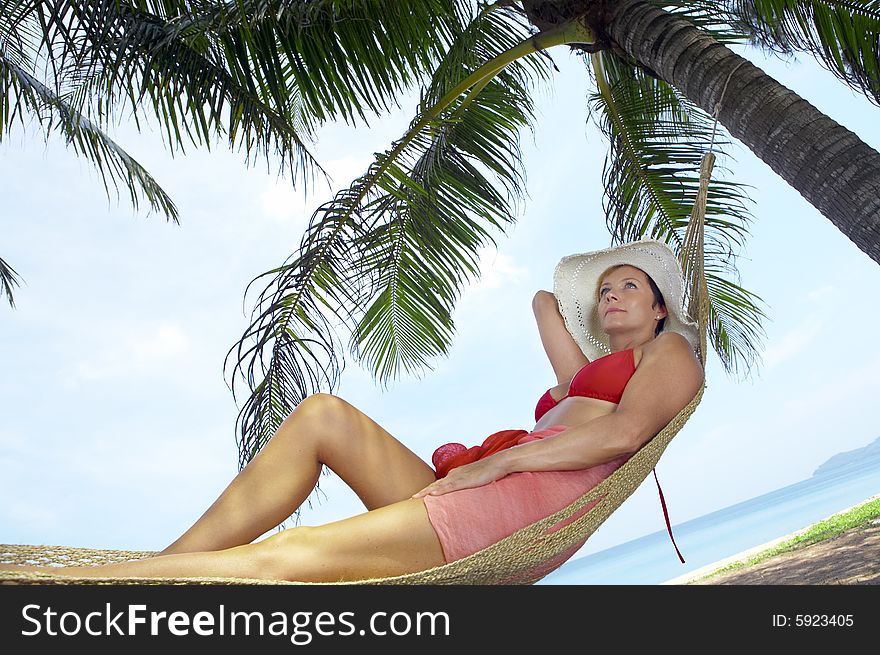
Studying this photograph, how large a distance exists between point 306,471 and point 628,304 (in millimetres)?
1027

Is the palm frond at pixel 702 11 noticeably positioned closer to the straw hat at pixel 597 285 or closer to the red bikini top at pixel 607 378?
the straw hat at pixel 597 285

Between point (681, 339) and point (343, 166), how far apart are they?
1814 centimetres

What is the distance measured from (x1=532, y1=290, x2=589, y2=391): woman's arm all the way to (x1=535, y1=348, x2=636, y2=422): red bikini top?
30cm

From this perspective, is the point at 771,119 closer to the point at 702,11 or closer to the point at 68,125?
the point at 702,11

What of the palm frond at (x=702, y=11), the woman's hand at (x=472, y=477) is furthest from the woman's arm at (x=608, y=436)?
the palm frond at (x=702, y=11)

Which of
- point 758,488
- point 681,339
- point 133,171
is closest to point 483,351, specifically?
point 758,488

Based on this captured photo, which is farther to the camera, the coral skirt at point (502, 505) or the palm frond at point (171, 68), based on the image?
the palm frond at point (171, 68)

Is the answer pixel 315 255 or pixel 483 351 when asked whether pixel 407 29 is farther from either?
pixel 483 351

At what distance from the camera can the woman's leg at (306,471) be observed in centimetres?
187

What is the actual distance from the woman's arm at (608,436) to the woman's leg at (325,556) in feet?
0.40

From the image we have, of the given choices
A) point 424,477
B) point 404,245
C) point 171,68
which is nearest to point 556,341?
point 424,477

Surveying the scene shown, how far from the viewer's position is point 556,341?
2574 millimetres

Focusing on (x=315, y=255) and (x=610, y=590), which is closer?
(x=610, y=590)

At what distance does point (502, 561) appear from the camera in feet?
5.78
